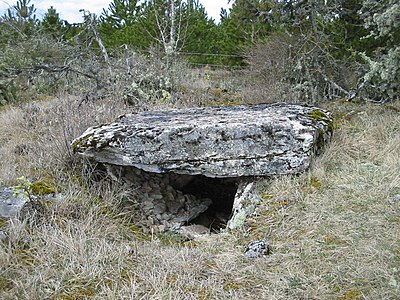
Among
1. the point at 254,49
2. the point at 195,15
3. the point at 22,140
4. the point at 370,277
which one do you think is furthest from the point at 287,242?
the point at 195,15

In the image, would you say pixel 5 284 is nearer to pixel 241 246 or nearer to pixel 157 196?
pixel 241 246

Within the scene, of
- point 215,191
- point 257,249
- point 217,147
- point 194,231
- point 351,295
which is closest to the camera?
point 351,295

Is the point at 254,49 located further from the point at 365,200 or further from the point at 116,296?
the point at 116,296

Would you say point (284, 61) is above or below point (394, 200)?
above

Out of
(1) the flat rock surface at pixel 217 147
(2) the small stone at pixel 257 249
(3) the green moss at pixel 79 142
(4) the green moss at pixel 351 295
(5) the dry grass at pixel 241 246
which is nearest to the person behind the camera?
(4) the green moss at pixel 351 295

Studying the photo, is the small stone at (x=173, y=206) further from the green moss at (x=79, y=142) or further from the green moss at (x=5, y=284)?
the green moss at (x=5, y=284)

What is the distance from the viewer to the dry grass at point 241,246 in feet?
7.51

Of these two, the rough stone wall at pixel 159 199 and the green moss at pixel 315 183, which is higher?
the green moss at pixel 315 183

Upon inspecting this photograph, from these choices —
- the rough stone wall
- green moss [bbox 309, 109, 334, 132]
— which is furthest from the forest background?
the rough stone wall

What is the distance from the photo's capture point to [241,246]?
2846mm

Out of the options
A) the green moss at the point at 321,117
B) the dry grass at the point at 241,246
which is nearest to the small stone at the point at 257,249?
the dry grass at the point at 241,246

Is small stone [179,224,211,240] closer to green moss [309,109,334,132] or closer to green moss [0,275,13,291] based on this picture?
green moss [0,275,13,291]

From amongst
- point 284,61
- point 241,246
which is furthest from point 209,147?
point 284,61

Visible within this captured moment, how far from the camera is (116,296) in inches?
89.8
